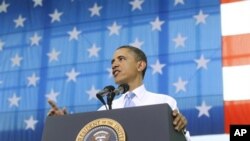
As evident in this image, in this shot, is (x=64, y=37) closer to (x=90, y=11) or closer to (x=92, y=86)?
(x=90, y=11)

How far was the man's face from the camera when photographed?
8.26ft

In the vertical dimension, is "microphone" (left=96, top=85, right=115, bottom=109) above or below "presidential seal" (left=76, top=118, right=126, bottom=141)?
above

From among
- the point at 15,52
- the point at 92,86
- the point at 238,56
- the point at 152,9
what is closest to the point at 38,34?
the point at 15,52

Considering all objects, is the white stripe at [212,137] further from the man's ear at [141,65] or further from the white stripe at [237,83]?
the man's ear at [141,65]

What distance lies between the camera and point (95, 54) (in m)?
4.49

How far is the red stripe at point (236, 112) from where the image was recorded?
12.3 ft

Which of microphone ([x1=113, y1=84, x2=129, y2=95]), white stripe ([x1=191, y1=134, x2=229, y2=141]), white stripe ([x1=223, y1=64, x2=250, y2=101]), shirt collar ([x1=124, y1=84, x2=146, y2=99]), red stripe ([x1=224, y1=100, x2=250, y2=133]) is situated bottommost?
microphone ([x1=113, y1=84, x2=129, y2=95])

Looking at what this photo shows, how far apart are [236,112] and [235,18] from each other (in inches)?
31.6

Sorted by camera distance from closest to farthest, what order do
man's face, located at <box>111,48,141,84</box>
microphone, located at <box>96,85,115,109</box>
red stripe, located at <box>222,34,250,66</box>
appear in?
microphone, located at <box>96,85,115,109</box>
man's face, located at <box>111,48,141,84</box>
red stripe, located at <box>222,34,250,66</box>

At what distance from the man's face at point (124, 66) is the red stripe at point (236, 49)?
1509 mm

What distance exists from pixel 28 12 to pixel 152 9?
53.7 inches

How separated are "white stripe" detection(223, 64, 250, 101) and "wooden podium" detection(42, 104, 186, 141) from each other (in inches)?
82.1

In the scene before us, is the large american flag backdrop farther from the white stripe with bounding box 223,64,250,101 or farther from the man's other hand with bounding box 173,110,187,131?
the man's other hand with bounding box 173,110,187,131

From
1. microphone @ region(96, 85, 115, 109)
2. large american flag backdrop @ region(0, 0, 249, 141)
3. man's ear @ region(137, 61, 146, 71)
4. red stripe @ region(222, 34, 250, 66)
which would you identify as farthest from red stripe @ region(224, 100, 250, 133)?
microphone @ region(96, 85, 115, 109)
